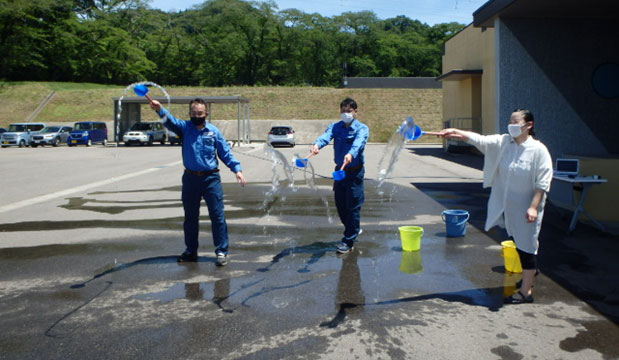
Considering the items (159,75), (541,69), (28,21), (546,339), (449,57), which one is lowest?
(546,339)

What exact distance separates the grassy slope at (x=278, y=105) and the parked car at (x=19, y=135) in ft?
43.6

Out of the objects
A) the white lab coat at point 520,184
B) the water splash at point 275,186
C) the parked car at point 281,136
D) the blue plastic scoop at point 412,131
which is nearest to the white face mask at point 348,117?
the blue plastic scoop at point 412,131

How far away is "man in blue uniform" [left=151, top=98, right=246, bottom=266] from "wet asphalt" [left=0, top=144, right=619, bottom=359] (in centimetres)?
51

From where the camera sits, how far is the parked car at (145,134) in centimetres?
3916

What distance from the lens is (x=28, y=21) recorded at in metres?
73.1

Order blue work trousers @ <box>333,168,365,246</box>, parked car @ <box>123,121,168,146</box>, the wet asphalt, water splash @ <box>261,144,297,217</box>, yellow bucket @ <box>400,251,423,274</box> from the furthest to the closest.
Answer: parked car @ <box>123,121,168,146</box> < water splash @ <box>261,144,297,217</box> < blue work trousers @ <box>333,168,365,246</box> < yellow bucket @ <box>400,251,423,274</box> < the wet asphalt

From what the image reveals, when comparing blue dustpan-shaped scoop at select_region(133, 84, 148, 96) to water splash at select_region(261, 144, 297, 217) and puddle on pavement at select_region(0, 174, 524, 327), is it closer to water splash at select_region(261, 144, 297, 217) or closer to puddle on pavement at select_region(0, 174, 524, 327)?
puddle on pavement at select_region(0, 174, 524, 327)

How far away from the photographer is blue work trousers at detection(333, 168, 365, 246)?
7113mm

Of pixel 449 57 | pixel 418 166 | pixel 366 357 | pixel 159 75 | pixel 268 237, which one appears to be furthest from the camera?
pixel 159 75

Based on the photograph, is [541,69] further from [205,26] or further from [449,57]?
[205,26]

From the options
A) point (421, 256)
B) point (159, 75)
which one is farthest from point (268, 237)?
point (159, 75)

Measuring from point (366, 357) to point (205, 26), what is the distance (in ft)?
341

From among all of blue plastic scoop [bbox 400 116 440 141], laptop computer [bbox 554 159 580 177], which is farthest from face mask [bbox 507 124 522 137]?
laptop computer [bbox 554 159 580 177]

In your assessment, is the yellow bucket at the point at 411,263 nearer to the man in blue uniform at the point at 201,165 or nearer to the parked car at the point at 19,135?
the man in blue uniform at the point at 201,165
